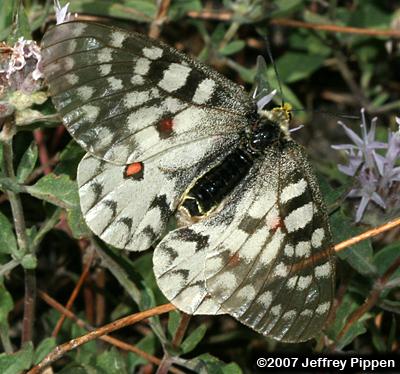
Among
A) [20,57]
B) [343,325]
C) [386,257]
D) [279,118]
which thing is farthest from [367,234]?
[20,57]

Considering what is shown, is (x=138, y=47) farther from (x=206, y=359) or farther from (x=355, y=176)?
(x=206, y=359)

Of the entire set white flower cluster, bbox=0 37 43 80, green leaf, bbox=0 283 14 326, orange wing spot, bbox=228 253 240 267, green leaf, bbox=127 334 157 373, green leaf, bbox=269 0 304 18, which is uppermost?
white flower cluster, bbox=0 37 43 80

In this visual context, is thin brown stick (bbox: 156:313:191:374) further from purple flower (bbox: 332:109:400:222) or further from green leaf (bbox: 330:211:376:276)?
purple flower (bbox: 332:109:400:222)

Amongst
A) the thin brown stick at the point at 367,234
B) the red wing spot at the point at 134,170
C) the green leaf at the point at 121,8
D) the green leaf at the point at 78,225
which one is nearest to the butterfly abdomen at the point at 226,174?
the red wing spot at the point at 134,170

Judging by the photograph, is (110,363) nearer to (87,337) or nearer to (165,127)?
(87,337)

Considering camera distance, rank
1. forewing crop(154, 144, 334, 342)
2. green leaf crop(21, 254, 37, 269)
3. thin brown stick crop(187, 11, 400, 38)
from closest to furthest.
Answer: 1. forewing crop(154, 144, 334, 342)
2. green leaf crop(21, 254, 37, 269)
3. thin brown stick crop(187, 11, 400, 38)

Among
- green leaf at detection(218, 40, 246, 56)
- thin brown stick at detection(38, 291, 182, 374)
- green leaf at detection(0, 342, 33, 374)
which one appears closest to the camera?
green leaf at detection(0, 342, 33, 374)

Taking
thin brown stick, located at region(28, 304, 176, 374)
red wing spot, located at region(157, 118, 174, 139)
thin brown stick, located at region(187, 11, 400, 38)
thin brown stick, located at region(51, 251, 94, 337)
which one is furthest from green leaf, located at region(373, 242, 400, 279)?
thin brown stick, located at region(187, 11, 400, 38)
